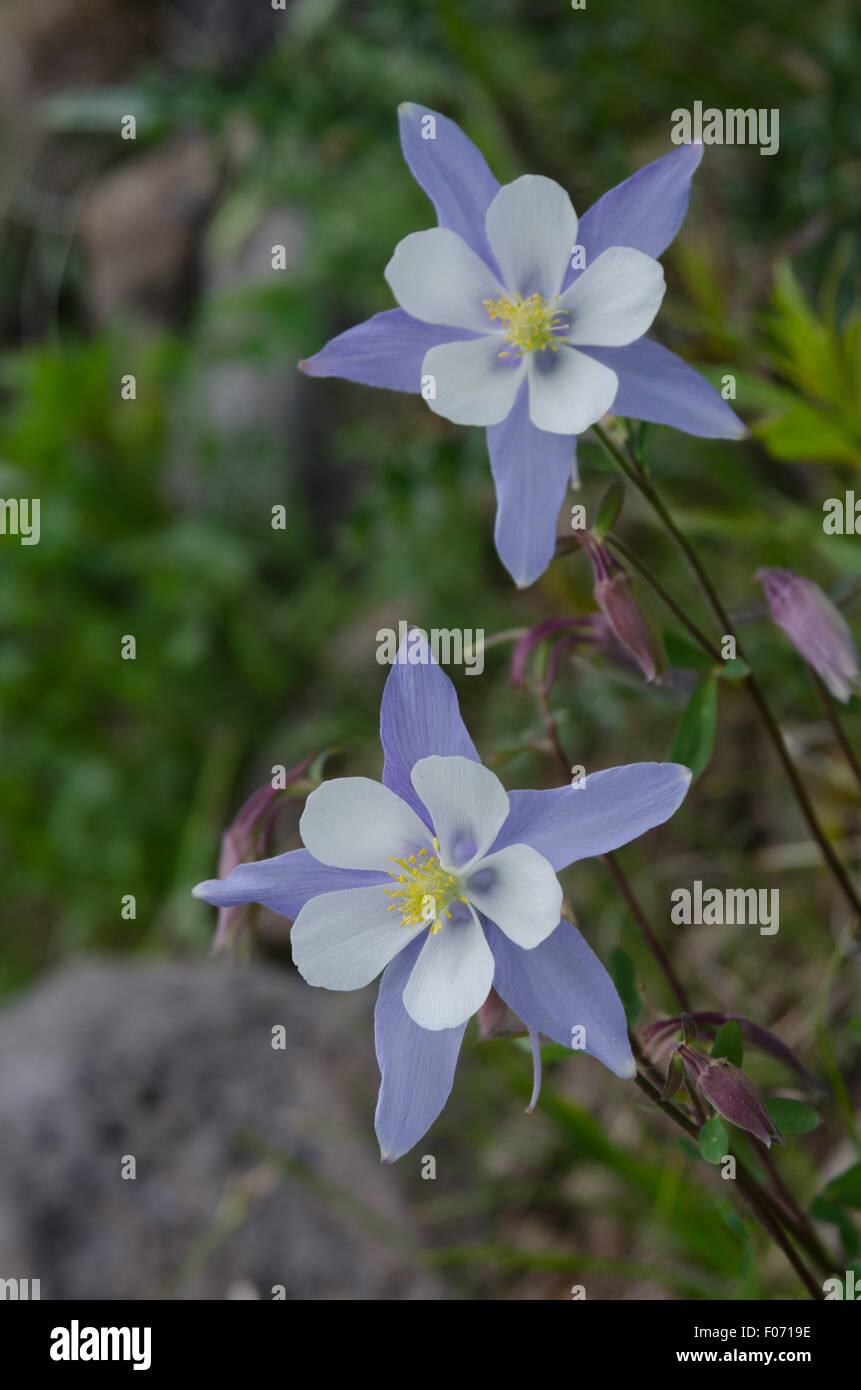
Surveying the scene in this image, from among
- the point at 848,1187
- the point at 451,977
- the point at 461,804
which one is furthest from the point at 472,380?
the point at 848,1187

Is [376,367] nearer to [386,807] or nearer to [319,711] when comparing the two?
[386,807]

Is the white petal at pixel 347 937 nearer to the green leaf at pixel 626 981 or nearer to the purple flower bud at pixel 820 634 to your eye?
the green leaf at pixel 626 981

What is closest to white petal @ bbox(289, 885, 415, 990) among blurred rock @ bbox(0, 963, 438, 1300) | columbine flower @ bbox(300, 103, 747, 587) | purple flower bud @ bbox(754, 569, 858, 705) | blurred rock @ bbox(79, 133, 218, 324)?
columbine flower @ bbox(300, 103, 747, 587)

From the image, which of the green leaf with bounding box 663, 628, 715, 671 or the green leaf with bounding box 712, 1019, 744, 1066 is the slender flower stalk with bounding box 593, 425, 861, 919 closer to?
the green leaf with bounding box 663, 628, 715, 671
